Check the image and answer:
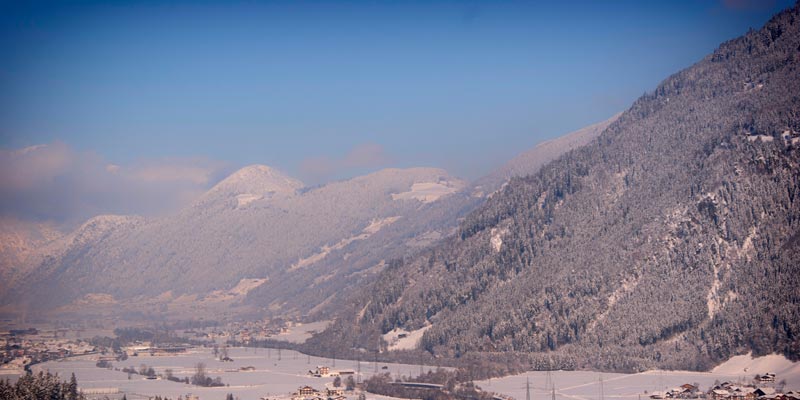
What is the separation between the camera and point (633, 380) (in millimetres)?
133750

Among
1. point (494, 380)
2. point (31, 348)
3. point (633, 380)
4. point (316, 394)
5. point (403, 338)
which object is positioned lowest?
point (316, 394)

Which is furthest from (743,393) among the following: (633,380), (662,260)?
(662,260)

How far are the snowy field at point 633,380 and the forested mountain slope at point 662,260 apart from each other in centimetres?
225

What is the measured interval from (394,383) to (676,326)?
3710 centimetres

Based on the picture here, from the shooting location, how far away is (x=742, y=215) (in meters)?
158

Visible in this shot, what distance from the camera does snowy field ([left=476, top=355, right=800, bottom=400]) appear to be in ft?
406

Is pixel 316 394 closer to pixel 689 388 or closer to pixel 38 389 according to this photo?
pixel 38 389

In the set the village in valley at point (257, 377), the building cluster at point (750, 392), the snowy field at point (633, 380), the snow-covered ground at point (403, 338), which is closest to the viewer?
the building cluster at point (750, 392)

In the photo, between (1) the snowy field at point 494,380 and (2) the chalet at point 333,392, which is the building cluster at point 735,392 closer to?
(1) the snowy field at point 494,380

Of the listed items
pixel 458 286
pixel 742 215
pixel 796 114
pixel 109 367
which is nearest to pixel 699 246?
pixel 742 215

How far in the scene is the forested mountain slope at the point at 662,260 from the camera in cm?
14488

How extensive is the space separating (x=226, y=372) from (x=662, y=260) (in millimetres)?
62463

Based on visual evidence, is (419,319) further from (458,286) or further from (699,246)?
(699,246)

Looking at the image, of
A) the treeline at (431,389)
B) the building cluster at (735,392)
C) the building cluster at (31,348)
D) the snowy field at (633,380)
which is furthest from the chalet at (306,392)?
the building cluster at (735,392)
